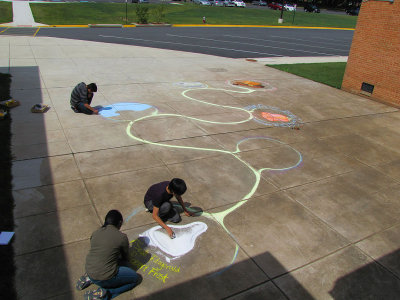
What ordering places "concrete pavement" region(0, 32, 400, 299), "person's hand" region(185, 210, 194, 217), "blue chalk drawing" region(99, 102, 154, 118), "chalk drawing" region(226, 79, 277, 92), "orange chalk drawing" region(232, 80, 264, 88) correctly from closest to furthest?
1. "concrete pavement" region(0, 32, 400, 299)
2. "person's hand" region(185, 210, 194, 217)
3. "blue chalk drawing" region(99, 102, 154, 118)
4. "chalk drawing" region(226, 79, 277, 92)
5. "orange chalk drawing" region(232, 80, 264, 88)

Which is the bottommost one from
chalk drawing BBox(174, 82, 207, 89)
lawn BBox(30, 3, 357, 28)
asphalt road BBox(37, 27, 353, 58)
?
chalk drawing BBox(174, 82, 207, 89)

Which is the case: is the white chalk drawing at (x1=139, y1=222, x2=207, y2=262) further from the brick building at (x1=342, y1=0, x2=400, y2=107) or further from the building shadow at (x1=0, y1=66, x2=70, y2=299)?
the brick building at (x1=342, y1=0, x2=400, y2=107)

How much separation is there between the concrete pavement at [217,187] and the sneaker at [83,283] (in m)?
0.10

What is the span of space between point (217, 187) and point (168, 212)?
1.56 metres

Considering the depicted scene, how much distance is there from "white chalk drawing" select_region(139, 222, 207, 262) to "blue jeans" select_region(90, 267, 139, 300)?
2.36ft

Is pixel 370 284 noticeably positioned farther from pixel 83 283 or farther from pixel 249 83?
pixel 249 83

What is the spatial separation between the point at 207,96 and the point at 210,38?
1794cm

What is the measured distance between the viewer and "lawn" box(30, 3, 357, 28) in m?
34.1

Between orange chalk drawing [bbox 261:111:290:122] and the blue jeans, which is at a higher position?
orange chalk drawing [bbox 261:111:290:122]

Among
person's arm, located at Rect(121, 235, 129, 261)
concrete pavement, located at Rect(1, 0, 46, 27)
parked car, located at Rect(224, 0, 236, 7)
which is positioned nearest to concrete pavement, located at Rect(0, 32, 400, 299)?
person's arm, located at Rect(121, 235, 129, 261)

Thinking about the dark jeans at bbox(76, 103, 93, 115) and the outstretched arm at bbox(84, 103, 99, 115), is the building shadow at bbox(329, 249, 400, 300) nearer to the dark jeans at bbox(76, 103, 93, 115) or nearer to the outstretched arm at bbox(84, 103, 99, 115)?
the outstretched arm at bbox(84, 103, 99, 115)

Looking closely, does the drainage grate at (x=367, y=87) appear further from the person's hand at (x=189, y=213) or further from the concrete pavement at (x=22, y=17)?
the concrete pavement at (x=22, y=17)

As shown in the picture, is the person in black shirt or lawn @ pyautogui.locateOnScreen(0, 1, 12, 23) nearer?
the person in black shirt

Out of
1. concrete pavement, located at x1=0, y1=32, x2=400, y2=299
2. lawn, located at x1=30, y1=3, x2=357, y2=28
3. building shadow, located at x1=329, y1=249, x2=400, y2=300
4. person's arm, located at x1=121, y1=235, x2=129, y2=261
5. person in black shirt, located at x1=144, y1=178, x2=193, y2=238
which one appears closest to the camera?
person's arm, located at x1=121, y1=235, x2=129, y2=261
